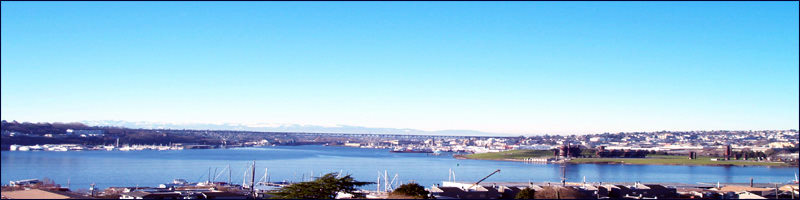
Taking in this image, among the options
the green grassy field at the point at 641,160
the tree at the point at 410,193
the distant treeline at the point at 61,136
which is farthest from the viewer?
the green grassy field at the point at 641,160

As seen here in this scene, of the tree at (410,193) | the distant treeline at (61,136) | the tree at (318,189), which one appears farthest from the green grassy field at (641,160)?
the tree at (318,189)

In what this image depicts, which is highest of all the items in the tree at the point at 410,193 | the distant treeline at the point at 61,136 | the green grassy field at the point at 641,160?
the distant treeline at the point at 61,136

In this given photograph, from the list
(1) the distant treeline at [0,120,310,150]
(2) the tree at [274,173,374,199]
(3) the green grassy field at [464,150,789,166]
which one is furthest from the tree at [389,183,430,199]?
(3) the green grassy field at [464,150,789,166]

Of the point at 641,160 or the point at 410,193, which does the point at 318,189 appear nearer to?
the point at 410,193

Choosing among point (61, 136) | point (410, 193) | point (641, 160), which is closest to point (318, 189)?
point (410, 193)

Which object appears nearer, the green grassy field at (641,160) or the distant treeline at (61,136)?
the distant treeline at (61,136)

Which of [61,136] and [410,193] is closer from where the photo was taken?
[410,193]

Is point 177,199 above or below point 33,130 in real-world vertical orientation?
below

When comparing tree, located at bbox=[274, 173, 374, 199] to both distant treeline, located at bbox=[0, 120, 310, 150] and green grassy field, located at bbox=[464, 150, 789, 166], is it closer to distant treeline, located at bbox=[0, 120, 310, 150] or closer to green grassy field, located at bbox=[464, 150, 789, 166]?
distant treeline, located at bbox=[0, 120, 310, 150]

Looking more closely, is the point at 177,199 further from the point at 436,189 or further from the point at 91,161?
the point at 91,161

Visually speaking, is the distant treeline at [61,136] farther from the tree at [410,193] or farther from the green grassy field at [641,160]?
the green grassy field at [641,160]

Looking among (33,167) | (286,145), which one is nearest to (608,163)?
(33,167)
